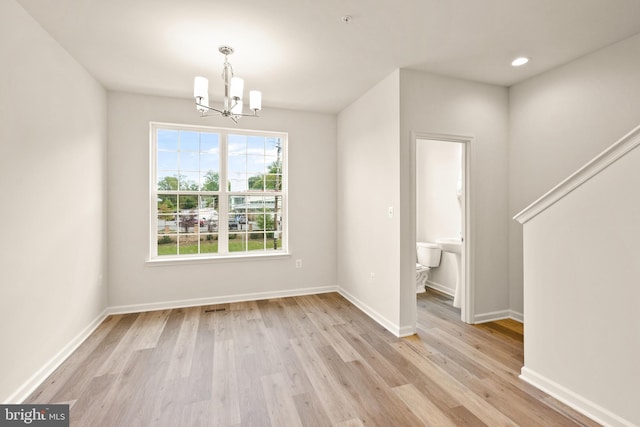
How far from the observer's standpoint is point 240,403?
6.57 feet

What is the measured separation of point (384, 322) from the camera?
10.8 feet

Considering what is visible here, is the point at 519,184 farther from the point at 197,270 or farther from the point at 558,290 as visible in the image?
the point at 197,270

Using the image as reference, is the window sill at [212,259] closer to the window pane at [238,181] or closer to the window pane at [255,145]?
the window pane at [238,181]

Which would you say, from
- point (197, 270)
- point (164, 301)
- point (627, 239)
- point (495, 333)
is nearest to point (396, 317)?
point (495, 333)

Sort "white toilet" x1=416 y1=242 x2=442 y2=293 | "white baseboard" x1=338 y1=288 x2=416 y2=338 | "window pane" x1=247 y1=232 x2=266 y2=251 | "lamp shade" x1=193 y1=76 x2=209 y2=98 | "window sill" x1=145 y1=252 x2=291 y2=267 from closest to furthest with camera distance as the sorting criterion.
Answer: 1. "lamp shade" x1=193 y1=76 x2=209 y2=98
2. "white baseboard" x1=338 y1=288 x2=416 y2=338
3. "window sill" x1=145 y1=252 x2=291 y2=267
4. "window pane" x1=247 y1=232 x2=266 y2=251
5. "white toilet" x1=416 y1=242 x2=442 y2=293

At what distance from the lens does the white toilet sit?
4.47m

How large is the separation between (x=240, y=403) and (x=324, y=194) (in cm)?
304

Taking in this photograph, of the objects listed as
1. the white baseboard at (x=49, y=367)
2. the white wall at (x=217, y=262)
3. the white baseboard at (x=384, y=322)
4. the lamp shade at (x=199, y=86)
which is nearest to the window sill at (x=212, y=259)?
the white wall at (x=217, y=262)

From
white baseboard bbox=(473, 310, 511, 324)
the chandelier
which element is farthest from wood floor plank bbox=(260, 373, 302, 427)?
white baseboard bbox=(473, 310, 511, 324)

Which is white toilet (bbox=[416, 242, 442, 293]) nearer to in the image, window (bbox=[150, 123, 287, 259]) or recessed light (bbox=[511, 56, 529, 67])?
window (bbox=[150, 123, 287, 259])

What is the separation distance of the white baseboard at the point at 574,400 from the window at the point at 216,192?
3.14 metres

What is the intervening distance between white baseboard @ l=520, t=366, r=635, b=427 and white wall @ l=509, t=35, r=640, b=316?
1426mm

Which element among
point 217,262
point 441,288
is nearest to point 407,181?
point 441,288

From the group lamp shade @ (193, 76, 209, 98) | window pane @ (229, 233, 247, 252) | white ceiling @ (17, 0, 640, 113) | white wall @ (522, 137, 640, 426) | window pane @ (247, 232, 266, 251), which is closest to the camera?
white wall @ (522, 137, 640, 426)
